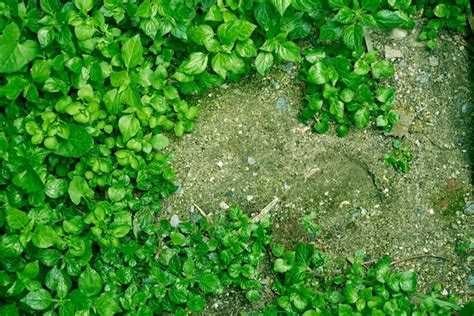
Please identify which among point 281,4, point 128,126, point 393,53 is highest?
point 281,4

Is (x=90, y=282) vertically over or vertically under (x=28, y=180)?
under

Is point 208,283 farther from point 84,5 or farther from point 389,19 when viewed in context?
point 389,19

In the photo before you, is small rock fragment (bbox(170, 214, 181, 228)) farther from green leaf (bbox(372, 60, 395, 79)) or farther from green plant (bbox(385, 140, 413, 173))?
green leaf (bbox(372, 60, 395, 79))

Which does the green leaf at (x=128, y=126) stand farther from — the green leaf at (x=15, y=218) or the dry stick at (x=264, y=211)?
the dry stick at (x=264, y=211)

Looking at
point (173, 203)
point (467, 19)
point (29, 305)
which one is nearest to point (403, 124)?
point (467, 19)

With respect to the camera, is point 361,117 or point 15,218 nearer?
point 15,218

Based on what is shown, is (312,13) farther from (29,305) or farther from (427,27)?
(29,305)

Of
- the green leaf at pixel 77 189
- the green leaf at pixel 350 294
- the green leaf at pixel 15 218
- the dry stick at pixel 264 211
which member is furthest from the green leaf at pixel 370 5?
the green leaf at pixel 15 218

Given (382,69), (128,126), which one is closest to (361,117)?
(382,69)
